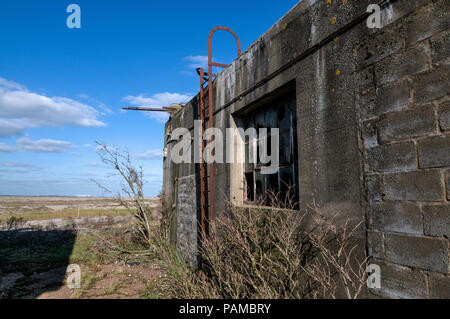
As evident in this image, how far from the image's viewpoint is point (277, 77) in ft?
12.5

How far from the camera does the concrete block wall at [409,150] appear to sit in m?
1.89

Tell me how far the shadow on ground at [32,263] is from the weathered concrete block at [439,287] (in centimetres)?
646

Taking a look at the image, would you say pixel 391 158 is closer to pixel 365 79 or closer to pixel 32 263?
pixel 365 79

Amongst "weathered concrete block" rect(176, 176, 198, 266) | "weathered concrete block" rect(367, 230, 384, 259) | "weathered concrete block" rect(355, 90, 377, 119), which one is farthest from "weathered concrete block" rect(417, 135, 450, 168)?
"weathered concrete block" rect(176, 176, 198, 266)

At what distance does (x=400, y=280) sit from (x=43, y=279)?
7407 millimetres

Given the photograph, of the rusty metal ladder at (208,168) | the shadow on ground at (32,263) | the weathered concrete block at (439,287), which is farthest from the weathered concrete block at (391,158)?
the shadow on ground at (32,263)

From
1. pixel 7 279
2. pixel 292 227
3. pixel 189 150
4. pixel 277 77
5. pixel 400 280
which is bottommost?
pixel 7 279

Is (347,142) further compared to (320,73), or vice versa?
(320,73)

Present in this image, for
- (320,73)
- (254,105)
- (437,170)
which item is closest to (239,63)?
(254,105)

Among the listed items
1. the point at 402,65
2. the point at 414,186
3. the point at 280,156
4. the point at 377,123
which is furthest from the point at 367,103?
the point at 280,156

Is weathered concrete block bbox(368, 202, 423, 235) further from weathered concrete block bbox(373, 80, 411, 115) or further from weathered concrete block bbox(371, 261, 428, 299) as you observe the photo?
weathered concrete block bbox(373, 80, 411, 115)

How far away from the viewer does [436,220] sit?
6.21ft

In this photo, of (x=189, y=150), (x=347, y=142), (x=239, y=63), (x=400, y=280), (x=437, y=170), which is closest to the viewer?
(x=437, y=170)
